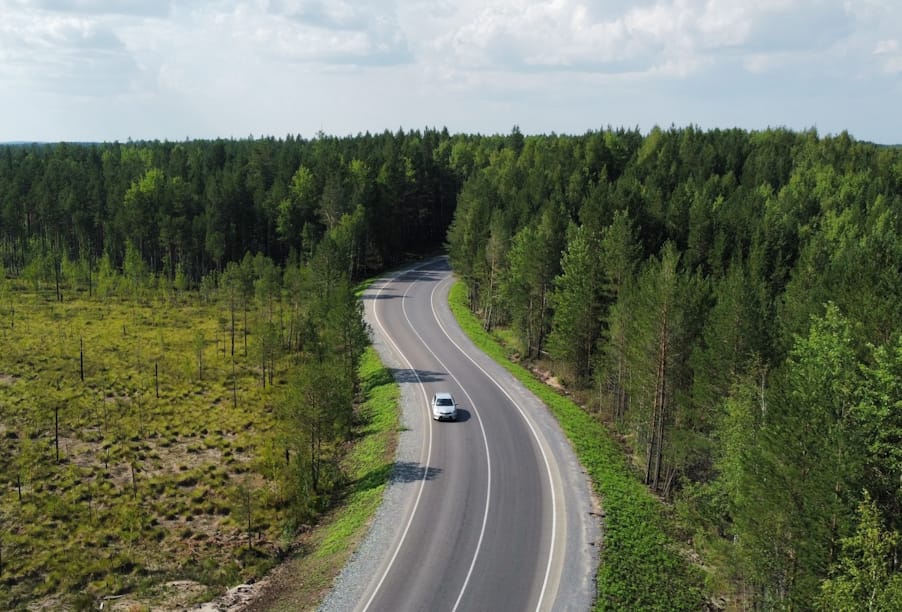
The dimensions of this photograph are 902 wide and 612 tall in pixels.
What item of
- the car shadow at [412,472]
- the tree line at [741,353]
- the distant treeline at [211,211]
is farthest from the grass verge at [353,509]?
the distant treeline at [211,211]

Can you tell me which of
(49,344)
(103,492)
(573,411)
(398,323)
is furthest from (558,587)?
(49,344)

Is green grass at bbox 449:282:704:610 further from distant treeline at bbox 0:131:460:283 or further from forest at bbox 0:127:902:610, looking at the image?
distant treeline at bbox 0:131:460:283

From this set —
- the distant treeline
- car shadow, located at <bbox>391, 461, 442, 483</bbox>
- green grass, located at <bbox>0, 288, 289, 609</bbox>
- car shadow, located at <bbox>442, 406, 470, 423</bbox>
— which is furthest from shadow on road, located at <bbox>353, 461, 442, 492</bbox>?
the distant treeline

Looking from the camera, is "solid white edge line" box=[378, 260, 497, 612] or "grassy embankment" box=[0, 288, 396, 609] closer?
"solid white edge line" box=[378, 260, 497, 612]

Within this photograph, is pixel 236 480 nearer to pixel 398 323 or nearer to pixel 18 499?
Answer: pixel 18 499

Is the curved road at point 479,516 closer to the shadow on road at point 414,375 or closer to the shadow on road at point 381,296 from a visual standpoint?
the shadow on road at point 414,375

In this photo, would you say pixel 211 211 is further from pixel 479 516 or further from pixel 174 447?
pixel 479 516
